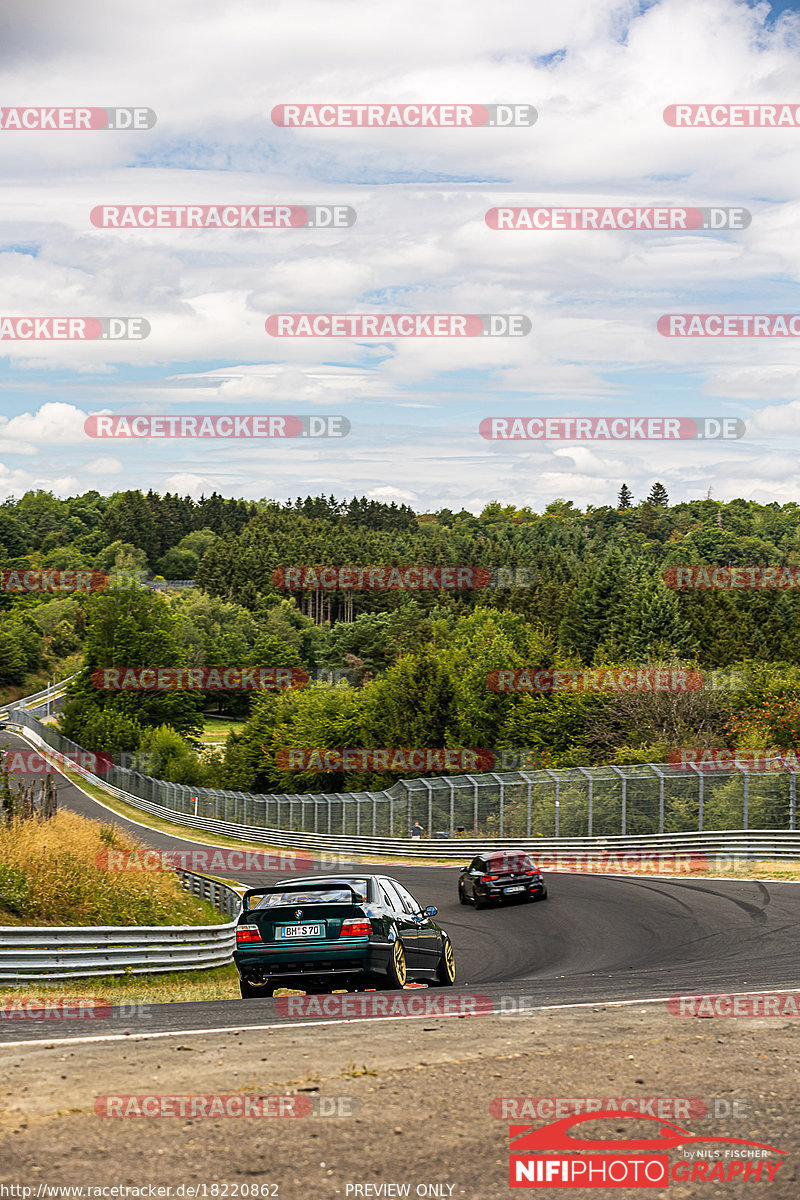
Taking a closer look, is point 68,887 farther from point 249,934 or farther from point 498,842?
point 498,842

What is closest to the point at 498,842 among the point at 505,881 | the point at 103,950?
the point at 505,881

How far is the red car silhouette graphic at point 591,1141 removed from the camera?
5660mm

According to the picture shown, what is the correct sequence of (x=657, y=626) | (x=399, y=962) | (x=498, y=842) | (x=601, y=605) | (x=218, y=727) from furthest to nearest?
(x=218, y=727), (x=601, y=605), (x=657, y=626), (x=498, y=842), (x=399, y=962)

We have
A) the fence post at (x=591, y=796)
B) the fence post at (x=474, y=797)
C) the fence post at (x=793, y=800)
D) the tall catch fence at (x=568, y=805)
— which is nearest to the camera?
the fence post at (x=793, y=800)

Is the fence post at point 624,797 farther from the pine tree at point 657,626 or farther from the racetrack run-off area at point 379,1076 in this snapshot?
the pine tree at point 657,626

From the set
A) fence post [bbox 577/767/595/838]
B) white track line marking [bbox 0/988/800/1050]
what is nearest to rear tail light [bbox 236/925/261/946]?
white track line marking [bbox 0/988/800/1050]

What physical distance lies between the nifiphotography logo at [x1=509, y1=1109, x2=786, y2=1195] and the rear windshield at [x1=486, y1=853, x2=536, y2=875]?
62.2 ft

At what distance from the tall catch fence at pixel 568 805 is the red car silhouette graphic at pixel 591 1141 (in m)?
21.6

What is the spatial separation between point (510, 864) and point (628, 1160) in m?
19.5

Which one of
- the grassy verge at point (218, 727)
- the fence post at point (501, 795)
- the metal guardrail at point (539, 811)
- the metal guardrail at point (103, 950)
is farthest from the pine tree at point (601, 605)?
the metal guardrail at point (103, 950)

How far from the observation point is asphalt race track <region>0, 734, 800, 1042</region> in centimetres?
999

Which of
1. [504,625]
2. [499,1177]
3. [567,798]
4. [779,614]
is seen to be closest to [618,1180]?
[499,1177]

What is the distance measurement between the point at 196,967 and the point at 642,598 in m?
76.8

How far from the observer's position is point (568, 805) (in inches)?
1345
